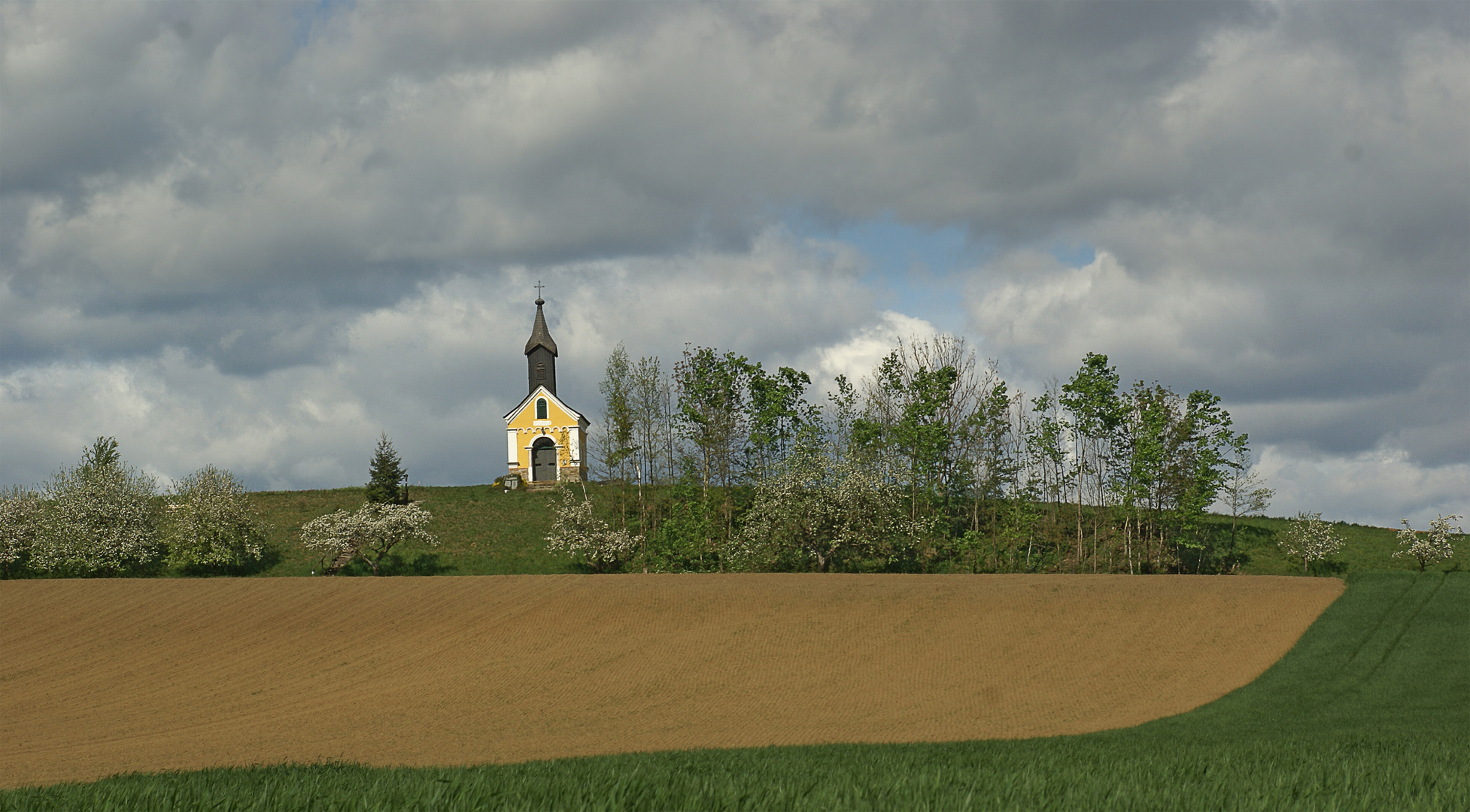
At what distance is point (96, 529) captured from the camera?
2029 inches

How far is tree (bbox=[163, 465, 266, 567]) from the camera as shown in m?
51.7

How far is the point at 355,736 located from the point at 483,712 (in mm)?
3930

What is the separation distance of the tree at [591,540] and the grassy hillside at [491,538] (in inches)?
56.0

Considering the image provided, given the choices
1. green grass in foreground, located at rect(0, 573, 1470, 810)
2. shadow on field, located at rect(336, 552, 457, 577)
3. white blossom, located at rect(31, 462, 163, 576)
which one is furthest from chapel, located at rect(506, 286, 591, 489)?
green grass in foreground, located at rect(0, 573, 1470, 810)

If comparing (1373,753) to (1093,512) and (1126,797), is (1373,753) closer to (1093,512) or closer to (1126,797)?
(1126,797)

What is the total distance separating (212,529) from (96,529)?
5.96 m

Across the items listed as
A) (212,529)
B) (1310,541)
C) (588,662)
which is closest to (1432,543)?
(1310,541)

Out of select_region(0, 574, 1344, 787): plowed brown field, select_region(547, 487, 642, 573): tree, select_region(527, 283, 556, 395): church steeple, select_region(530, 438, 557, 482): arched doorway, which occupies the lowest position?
select_region(0, 574, 1344, 787): plowed brown field

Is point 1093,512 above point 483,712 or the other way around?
above

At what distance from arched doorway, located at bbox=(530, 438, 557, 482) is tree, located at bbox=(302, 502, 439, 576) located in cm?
2249

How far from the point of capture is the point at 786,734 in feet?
83.6

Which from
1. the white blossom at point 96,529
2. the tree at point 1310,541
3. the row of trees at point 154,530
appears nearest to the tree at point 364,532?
the row of trees at point 154,530

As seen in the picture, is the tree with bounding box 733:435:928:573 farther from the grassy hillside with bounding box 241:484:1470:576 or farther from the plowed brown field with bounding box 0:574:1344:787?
the grassy hillside with bounding box 241:484:1470:576

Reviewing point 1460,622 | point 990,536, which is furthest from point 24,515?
point 1460,622
